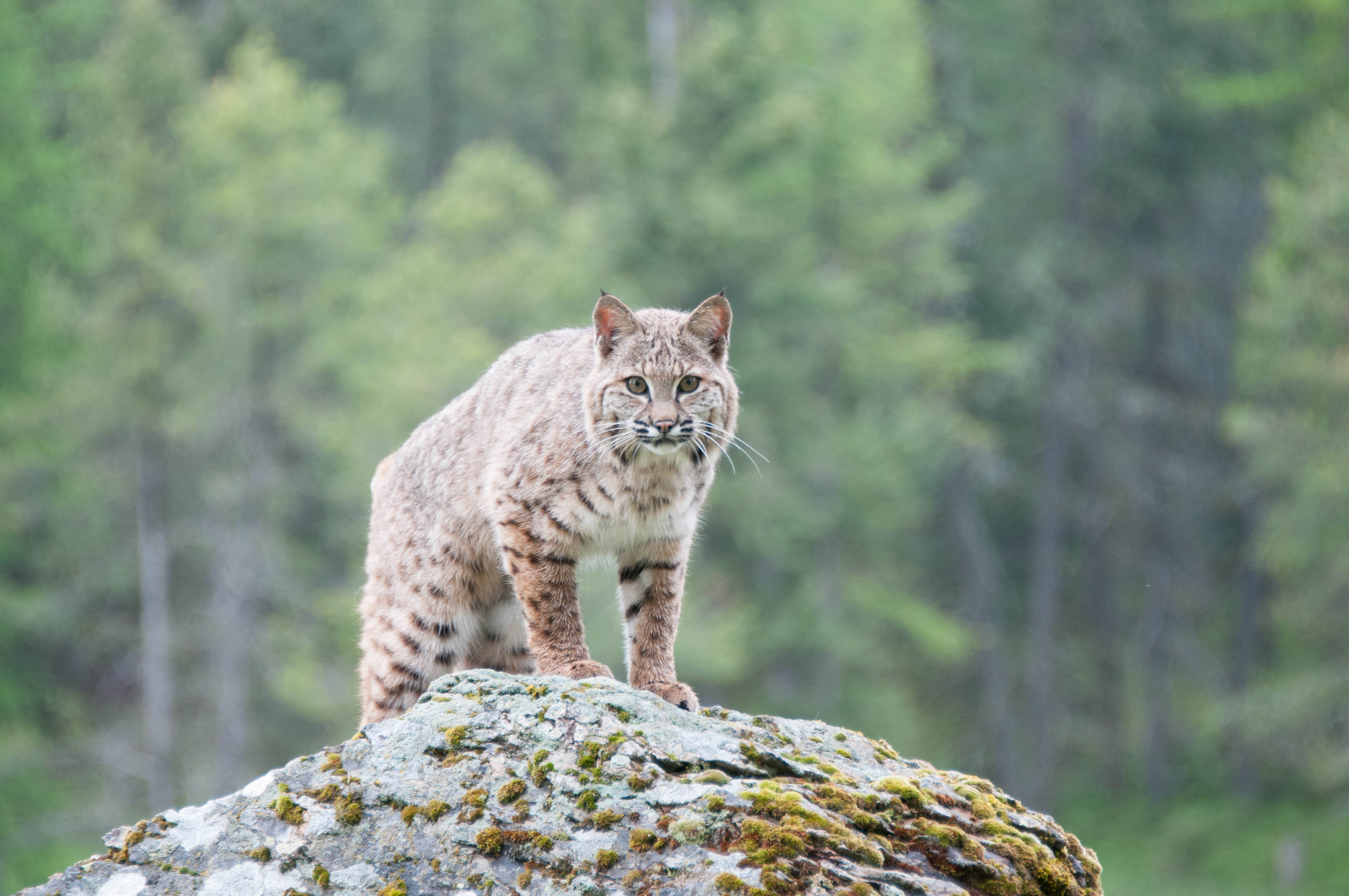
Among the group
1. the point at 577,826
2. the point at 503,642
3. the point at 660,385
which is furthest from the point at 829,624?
the point at 577,826

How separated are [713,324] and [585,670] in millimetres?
1545

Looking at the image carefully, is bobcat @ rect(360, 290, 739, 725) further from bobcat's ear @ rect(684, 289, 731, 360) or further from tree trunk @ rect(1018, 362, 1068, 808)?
tree trunk @ rect(1018, 362, 1068, 808)

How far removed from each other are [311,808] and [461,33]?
4400 cm

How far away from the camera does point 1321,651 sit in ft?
78.6

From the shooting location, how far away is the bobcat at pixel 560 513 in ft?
17.5

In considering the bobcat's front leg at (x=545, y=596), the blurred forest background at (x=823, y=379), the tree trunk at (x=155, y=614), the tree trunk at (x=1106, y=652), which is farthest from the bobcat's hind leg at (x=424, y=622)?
the tree trunk at (x=1106, y=652)

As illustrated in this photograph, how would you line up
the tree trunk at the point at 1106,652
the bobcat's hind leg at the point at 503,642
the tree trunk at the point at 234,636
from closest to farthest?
the bobcat's hind leg at the point at 503,642 → the tree trunk at the point at 234,636 → the tree trunk at the point at 1106,652

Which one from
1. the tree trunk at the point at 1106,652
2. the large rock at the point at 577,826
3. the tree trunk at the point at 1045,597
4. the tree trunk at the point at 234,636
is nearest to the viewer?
the large rock at the point at 577,826

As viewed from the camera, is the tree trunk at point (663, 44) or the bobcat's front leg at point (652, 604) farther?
the tree trunk at point (663, 44)

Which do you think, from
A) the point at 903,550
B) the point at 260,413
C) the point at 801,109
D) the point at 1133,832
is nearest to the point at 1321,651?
the point at 1133,832

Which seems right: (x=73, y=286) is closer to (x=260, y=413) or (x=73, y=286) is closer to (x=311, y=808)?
(x=260, y=413)

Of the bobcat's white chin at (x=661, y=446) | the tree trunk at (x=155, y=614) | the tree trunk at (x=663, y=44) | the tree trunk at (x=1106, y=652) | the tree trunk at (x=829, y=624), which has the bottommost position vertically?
the bobcat's white chin at (x=661, y=446)

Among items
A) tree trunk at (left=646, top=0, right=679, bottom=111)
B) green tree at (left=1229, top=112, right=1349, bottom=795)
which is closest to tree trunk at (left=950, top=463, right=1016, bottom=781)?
green tree at (left=1229, top=112, right=1349, bottom=795)

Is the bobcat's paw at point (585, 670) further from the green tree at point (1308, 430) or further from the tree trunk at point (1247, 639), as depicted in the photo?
the tree trunk at point (1247, 639)
